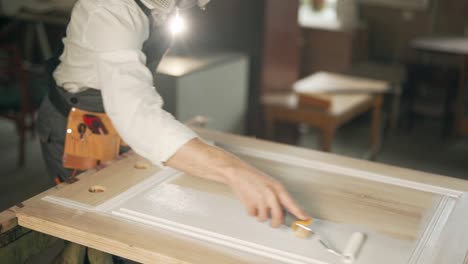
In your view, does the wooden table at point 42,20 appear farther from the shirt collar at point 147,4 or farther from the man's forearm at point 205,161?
the man's forearm at point 205,161

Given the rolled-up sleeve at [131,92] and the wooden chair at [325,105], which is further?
the wooden chair at [325,105]

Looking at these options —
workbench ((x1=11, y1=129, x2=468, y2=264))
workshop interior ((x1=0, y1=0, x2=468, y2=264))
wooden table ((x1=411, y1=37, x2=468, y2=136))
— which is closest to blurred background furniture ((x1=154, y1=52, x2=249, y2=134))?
workshop interior ((x1=0, y1=0, x2=468, y2=264))

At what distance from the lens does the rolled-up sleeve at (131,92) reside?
1.14 m

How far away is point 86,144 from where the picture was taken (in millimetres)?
1517

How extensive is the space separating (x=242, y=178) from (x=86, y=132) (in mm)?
580

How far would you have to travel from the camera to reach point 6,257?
1194 mm

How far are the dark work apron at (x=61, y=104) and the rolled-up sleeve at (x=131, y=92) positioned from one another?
0.20 m

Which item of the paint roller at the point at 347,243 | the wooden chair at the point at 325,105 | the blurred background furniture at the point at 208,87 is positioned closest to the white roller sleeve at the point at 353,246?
the paint roller at the point at 347,243

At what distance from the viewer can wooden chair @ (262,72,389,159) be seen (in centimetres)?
311

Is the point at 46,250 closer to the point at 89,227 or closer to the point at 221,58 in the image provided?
the point at 89,227

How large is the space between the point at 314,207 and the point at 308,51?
13.8 feet

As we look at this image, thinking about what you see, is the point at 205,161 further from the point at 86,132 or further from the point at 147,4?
the point at 86,132

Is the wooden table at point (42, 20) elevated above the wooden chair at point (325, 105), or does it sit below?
above

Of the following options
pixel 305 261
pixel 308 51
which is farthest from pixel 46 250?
pixel 308 51
